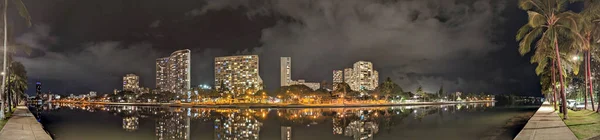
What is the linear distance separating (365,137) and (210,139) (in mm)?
7430

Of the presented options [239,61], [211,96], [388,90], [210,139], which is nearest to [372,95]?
[388,90]

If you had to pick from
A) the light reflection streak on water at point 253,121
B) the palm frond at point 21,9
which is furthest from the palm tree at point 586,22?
the palm frond at point 21,9

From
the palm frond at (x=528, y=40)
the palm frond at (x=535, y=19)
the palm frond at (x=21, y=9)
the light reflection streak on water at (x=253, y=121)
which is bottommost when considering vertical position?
the light reflection streak on water at (x=253, y=121)

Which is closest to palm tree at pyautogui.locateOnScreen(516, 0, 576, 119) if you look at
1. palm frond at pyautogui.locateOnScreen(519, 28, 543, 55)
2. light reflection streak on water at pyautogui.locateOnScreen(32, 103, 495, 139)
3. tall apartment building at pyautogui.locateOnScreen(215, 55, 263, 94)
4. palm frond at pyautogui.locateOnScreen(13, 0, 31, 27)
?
palm frond at pyautogui.locateOnScreen(519, 28, 543, 55)

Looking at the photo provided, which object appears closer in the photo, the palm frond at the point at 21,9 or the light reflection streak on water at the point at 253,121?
the light reflection streak on water at the point at 253,121

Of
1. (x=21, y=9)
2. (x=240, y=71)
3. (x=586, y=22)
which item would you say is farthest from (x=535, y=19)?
(x=240, y=71)

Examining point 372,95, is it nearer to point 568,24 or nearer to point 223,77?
point 223,77

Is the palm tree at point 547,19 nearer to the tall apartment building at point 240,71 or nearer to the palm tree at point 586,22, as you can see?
the palm tree at point 586,22

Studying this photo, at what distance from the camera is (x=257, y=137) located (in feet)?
70.6

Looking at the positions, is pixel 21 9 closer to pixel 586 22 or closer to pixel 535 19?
pixel 535 19

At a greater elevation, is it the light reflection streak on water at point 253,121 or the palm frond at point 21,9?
the palm frond at point 21,9

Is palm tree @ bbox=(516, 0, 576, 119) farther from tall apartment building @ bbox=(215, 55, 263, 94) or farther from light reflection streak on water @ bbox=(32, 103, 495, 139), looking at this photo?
tall apartment building @ bbox=(215, 55, 263, 94)

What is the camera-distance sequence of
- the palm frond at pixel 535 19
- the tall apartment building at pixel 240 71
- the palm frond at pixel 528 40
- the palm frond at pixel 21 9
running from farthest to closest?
the tall apartment building at pixel 240 71 < the palm frond at pixel 21 9 < the palm frond at pixel 528 40 < the palm frond at pixel 535 19

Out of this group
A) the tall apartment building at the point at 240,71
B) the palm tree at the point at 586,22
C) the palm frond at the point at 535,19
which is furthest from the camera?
the tall apartment building at the point at 240,71
